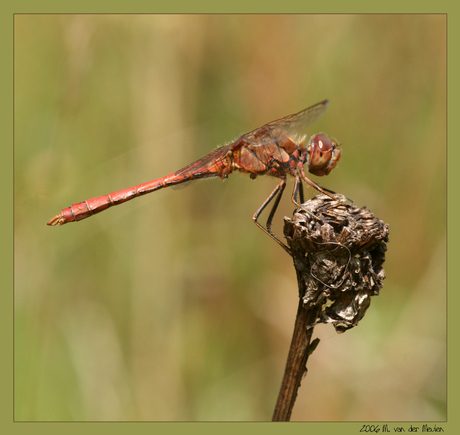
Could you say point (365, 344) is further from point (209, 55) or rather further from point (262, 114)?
point (209, 55)

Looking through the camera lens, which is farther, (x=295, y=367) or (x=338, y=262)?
(x=338, y=262)

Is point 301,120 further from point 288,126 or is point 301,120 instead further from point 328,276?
point 328,276

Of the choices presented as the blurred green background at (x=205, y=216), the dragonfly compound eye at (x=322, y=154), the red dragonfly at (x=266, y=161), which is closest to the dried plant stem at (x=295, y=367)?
the red dragonfly at (x=266, y=161)

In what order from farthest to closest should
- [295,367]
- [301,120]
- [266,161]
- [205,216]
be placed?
[205,216] < [266,161] < [301,120] < [295,367]

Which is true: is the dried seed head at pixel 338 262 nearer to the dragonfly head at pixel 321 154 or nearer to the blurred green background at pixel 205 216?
the dragonfly head at pixel 321 154

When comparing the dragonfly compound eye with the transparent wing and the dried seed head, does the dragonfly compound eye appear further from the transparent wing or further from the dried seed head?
the dried seed head

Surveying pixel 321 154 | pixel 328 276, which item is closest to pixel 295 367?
pixel 328 276

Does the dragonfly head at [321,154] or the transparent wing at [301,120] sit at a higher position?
the transparent wing at [301,120]
